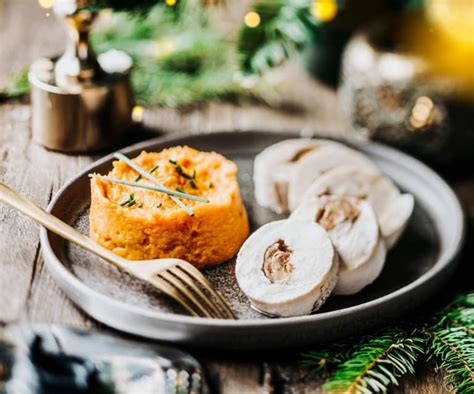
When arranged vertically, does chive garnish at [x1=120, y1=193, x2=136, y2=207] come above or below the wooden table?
above

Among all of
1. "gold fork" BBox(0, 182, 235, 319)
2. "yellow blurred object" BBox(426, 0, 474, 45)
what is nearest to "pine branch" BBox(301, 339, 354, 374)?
"gold fork" BBox(0, 182, 235, 319)

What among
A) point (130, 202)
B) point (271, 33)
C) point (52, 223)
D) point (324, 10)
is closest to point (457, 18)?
point (324, 10)

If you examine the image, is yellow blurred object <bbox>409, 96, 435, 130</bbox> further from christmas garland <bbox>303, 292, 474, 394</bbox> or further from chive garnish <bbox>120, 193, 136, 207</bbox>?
Answer: chive garnish <bbox>120, 193, 136, 207</bbox>

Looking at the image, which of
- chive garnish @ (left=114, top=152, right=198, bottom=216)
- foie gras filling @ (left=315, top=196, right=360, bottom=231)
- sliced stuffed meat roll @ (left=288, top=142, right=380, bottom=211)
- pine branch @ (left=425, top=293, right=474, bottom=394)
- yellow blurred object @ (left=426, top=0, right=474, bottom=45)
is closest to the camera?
pine branch @ (left=425, top=293, right=474, bottom=394)

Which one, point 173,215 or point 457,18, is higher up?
point 457,18

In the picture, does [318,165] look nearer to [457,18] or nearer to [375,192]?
[375,192]

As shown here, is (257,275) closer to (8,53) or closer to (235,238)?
(235,238)

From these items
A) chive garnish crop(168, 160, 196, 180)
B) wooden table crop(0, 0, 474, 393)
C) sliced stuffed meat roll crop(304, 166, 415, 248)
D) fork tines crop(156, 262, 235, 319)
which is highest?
chive garnish crop(168, 160, 196, 180)
